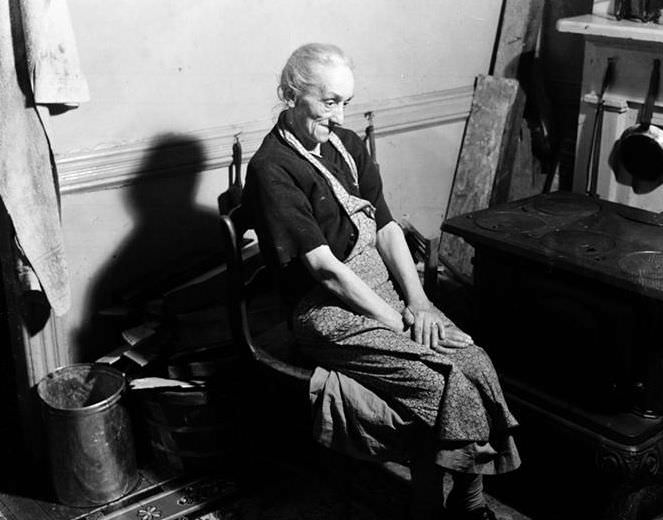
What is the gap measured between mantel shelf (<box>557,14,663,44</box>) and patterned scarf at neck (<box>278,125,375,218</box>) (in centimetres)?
131

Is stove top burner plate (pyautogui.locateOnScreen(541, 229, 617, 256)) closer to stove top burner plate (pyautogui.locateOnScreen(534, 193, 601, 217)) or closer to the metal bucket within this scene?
stove top burner plate (pyautogui.locateOnScreen(534, 193, 601, 217))

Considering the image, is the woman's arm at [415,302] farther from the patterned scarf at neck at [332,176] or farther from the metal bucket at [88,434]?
the metal bucket at [88,434]

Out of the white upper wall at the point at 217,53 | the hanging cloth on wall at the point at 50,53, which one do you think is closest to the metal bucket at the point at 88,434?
the white upper wall at the point at 217,53

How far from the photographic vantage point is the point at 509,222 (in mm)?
3209

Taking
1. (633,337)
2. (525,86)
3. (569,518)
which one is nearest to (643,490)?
(569,518)

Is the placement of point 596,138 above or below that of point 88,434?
above

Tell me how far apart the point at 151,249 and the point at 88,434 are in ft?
2.36

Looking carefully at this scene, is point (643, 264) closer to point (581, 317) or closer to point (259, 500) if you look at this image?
point (581, 317)

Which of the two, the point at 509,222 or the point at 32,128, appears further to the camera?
the point at 509,222

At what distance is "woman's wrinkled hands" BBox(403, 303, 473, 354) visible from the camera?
2.73 metres

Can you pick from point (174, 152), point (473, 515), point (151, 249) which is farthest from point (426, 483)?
point (174, 152)

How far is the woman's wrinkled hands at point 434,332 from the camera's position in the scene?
2730mm

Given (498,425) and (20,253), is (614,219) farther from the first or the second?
(20,253)

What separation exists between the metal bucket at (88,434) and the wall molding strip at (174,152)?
0.64 m
